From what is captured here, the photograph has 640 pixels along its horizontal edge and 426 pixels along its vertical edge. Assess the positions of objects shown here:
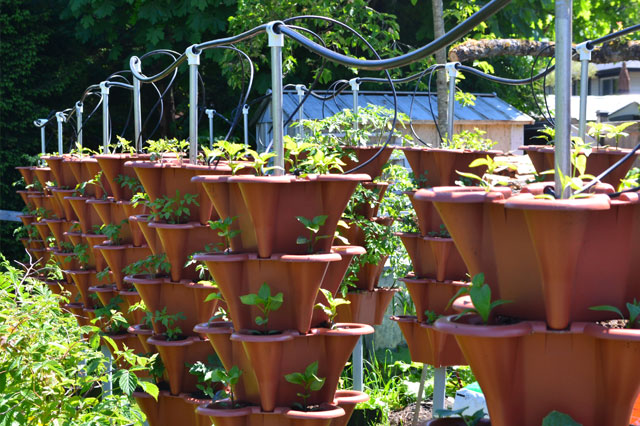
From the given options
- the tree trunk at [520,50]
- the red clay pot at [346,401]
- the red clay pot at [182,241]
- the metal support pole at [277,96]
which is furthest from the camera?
the tree trunk at [520,50]

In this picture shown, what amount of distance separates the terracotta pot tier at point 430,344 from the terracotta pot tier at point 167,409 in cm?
112

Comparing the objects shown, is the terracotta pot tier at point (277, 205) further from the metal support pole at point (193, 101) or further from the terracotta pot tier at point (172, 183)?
the terracotta pot tier at point (172, 183)

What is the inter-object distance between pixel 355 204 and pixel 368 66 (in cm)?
213

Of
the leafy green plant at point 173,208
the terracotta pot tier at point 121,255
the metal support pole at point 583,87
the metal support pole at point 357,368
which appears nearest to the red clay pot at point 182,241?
the leafy green plant at point 173,208

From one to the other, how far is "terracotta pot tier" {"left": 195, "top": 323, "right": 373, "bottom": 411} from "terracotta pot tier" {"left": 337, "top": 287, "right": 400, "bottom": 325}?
1.77m

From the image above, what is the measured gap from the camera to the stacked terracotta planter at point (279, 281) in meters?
2.38

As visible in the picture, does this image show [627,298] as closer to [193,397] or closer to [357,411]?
[193,397]

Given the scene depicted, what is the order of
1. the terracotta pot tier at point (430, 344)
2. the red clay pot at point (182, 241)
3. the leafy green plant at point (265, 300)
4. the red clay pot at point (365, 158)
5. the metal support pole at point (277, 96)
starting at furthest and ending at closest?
the red clay pot at point (365, 158), the terracotta pot tier at point (430, 344), the red clay pot at point (182, 241), the metal support pole at point (277, 96), the leafy green plant at point (265, 300)

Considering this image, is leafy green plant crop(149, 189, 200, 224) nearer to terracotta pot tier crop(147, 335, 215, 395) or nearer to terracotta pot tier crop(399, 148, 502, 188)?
terracotta pot tier crop(147, 335, 215, 395)

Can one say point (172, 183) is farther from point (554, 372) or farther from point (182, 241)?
point (554, 372)

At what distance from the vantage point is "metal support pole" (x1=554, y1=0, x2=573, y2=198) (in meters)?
1.50

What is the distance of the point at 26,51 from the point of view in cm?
1127

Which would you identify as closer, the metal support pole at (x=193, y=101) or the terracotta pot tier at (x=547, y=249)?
the terracotta pot tier at (x=547, y=249)

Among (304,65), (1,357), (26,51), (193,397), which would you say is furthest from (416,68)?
(1,357)
